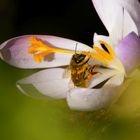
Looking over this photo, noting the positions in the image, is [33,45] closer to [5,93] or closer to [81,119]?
[81,119]

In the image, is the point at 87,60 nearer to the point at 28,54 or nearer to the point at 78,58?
the point at 78,58

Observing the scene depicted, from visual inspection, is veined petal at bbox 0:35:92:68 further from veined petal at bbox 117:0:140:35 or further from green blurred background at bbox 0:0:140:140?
veined petal at bbox 117:0:140:35

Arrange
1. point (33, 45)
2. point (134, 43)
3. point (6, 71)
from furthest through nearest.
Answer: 1. point (33, 45)
2. point (134, 43)
3. point (6, 71)

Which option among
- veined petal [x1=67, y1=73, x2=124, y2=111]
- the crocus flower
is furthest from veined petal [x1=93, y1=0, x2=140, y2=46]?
veined petal [x1=67, y1=73, x2=124, y2=111]

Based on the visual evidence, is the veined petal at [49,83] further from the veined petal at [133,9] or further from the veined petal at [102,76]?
the veined petal at [133,9]

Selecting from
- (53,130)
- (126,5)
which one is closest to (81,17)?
(126,5)

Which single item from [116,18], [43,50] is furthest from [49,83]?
[116,18]

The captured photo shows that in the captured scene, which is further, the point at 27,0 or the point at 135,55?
the point at 27,0
